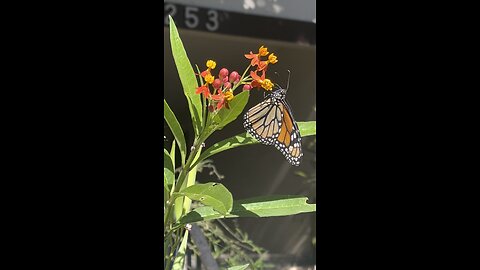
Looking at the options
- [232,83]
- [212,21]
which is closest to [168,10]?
[232,83]

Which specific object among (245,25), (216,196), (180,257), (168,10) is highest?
(245,25)

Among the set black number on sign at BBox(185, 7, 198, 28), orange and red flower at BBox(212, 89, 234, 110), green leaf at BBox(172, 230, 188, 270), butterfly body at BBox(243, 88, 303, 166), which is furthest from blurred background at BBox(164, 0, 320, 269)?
orange and red flower at BBox(212, 89, 234, 110)

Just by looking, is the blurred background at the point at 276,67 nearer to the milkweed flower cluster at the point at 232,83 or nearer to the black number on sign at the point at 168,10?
the black number on sign at the point at 168,10

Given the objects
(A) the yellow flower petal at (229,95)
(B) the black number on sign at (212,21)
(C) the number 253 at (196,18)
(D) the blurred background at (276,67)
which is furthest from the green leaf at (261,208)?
(B) the black number on sign at (212,21)

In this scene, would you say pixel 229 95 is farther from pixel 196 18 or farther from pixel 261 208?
pixel 196 18
